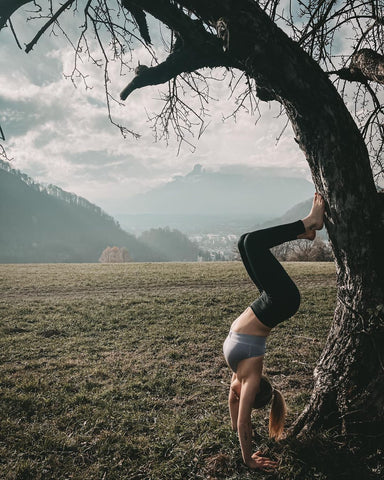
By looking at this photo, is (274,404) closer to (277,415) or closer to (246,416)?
(277,415)

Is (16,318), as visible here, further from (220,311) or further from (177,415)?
(177,415)

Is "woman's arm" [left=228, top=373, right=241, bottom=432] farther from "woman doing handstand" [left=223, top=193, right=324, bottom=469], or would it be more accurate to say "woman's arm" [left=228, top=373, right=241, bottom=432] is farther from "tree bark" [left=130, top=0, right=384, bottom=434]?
"tree bark" [left=130, top=0, right=384, bottom=434]

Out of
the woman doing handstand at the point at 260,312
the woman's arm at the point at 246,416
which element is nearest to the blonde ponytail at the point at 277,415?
the woman doing handstand at the point at 260,312

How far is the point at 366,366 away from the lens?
3096 mm

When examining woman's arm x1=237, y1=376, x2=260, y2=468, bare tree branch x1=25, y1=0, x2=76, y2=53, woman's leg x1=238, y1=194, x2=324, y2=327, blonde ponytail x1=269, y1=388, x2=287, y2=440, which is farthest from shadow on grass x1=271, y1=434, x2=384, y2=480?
bare tree branch x1=25, y1=0, x2=76, y2=53

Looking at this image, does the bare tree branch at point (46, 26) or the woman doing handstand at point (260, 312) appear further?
the bare tree branch at point (46, 26)

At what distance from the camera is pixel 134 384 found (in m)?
5.52

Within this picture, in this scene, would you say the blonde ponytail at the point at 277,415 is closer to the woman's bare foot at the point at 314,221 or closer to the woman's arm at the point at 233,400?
the woman's arm at the point at 233,400

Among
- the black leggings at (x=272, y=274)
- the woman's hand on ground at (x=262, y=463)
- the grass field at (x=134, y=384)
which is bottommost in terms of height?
the grass field at (x=134, y=384)

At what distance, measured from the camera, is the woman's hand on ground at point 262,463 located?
320 cm

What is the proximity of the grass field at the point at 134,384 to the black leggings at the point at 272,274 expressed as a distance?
1.58m

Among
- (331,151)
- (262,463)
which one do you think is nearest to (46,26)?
(331,151)

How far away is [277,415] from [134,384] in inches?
114

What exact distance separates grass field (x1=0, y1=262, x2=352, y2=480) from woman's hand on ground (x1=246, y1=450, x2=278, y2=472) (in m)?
0.07
